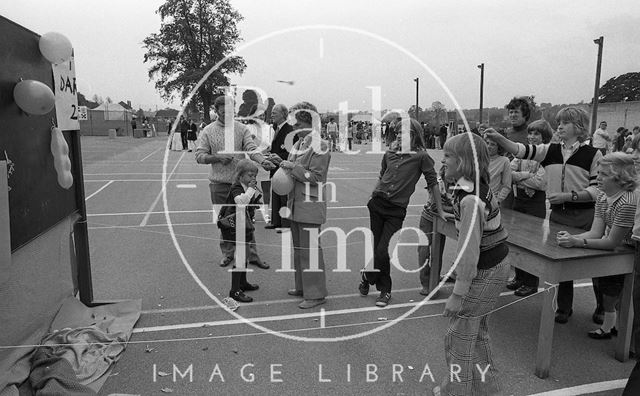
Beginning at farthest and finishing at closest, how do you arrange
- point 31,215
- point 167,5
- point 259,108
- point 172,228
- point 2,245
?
point 167,5 → point 172,228 → point 259,108 → point 31,215 → point 2,245

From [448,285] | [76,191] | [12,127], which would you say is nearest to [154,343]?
[76,191]

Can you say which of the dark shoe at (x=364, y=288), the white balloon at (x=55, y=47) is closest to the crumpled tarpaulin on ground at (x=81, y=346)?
the white balloon at (x=55, y=47)

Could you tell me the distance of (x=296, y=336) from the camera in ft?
11.8

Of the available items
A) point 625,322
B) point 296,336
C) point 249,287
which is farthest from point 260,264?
point 625,322

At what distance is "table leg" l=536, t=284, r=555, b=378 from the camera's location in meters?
2.89

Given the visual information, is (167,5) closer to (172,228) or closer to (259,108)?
(259,108)

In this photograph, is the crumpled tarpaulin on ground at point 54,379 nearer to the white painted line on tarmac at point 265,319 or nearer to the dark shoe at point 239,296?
the white painted line on tarmac at point 265,319

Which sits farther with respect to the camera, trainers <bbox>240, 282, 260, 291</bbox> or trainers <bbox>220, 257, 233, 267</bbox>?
trainers <bbox>220, 257, 233, 267</bbox>

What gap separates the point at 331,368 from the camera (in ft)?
10.3

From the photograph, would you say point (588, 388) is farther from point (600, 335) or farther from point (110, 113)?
point (110, 113)

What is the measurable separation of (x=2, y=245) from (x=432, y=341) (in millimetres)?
2980

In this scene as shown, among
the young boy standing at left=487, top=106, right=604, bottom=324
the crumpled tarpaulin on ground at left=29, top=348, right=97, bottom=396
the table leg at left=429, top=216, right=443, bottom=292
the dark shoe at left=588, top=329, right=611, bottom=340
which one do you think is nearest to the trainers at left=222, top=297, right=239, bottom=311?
the crumpled tarpaulin on ground at left=29, top=348, right=97, bottom=396

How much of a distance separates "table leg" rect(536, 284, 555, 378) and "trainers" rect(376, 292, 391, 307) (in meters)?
1.44

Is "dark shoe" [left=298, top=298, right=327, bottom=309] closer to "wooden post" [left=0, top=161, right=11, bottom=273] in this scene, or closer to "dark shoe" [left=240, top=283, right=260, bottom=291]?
"dark shoe" [left=240, top=283, right=260, bottom=291]
